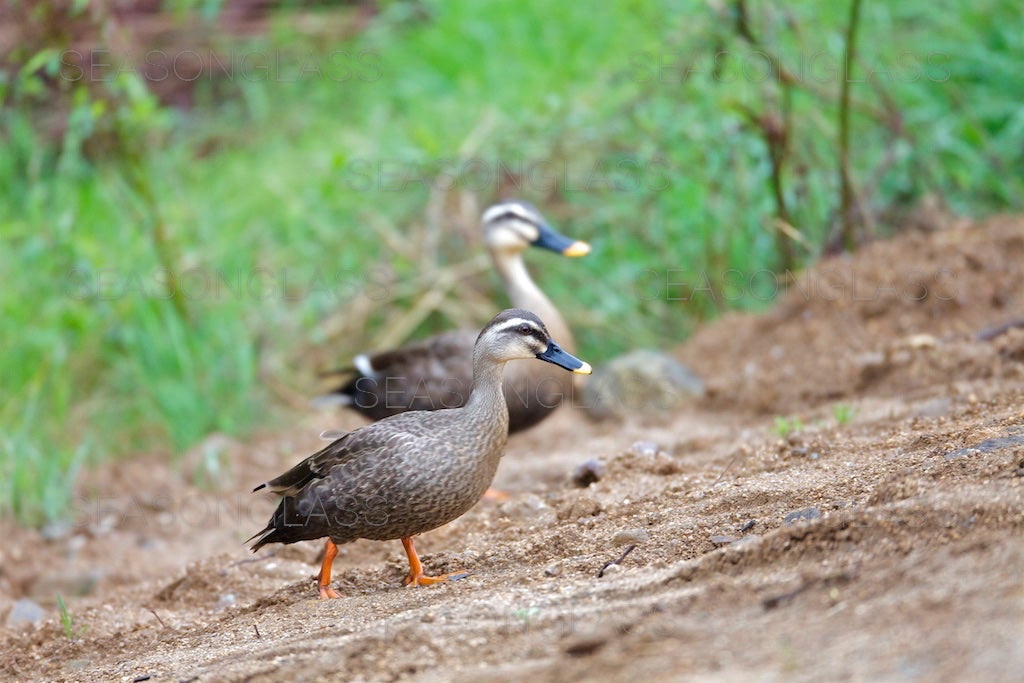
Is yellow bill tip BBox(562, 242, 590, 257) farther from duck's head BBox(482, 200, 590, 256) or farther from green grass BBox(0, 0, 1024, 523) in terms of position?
green grass BBox(0, 0, 1024, 523)

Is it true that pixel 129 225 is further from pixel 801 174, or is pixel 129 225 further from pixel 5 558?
pixel 801 174

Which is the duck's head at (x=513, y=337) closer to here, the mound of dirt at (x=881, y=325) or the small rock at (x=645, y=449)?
the small rock at (x=645, y=449)

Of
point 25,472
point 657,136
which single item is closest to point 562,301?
Answer: point 657,136

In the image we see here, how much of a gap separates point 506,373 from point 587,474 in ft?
4.19

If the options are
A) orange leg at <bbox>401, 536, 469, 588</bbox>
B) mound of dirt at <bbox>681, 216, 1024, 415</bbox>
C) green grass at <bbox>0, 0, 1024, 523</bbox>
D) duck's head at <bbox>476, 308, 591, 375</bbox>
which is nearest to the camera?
orange leg at <bbox>401, 536, 469, 588</bbox>

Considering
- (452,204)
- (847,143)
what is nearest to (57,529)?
(452,204)

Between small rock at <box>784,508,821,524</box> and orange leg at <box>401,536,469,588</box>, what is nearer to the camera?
small rock at <box>784,508,821,524</box>

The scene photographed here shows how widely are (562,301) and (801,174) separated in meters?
1.89

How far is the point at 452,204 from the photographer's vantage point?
349 inches

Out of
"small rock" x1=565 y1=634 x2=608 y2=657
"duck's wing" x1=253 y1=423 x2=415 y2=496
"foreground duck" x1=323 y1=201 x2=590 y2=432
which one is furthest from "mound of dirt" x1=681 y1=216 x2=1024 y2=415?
"small rock" x1=565 y1=634 x2=608 y2=657

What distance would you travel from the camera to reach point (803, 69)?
26.0ft

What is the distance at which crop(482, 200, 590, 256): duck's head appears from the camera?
719 cm

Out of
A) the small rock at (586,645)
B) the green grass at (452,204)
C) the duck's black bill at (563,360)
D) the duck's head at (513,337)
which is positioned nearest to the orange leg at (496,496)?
the duck's black bill at (563,360)

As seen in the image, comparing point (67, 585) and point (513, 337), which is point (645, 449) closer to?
point (513, 337)
